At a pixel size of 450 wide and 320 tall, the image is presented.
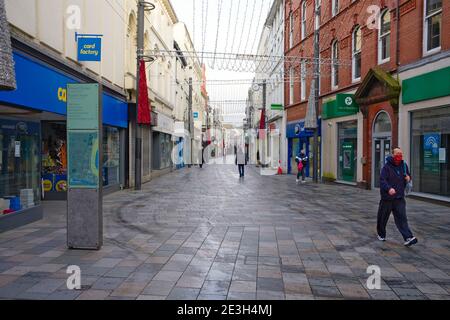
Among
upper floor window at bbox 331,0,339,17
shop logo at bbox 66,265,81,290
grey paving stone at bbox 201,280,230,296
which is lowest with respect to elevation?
grey paving stone at bbox 201,280,230,296

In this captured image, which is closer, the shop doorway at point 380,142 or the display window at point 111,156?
the display window at point 111,156

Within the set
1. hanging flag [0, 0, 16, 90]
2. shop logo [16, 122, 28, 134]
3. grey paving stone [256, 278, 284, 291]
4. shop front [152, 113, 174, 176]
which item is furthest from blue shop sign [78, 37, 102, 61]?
shop front [152, 113, 174, 176]

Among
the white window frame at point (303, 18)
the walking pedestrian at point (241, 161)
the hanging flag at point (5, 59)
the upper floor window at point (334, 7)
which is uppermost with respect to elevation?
the white window frame at point (303, 18)

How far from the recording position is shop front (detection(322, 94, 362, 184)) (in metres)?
17.4

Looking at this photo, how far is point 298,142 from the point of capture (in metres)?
26.1

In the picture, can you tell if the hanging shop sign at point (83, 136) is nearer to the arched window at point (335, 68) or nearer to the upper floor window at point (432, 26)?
the upper floor window at point (432, 26)

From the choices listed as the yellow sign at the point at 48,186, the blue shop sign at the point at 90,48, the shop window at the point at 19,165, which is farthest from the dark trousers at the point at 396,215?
the yellow sign at the point at 48,186

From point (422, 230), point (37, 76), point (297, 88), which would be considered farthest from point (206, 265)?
point (297, 88)

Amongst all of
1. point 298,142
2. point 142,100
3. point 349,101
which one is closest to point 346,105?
point 349,101

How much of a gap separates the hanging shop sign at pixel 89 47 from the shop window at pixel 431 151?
1022 centimetres

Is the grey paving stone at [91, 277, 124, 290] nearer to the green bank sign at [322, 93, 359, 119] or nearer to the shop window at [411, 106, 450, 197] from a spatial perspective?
the shop window at [411, 106, 450, 197]

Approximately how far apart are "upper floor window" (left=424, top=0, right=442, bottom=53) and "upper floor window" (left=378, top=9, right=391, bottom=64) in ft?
7.72

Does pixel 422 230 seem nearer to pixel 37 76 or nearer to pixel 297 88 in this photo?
pixel 37 76

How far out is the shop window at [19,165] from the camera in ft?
27.0
